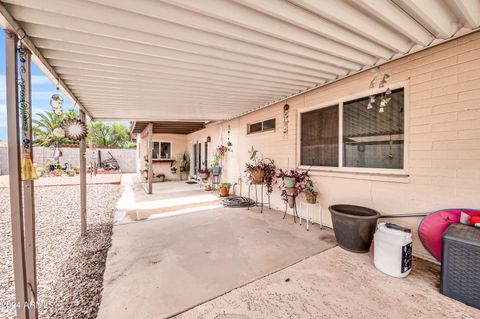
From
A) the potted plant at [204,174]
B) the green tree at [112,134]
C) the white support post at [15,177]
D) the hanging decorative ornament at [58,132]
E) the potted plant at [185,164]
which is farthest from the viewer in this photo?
the green tree at [112,134]

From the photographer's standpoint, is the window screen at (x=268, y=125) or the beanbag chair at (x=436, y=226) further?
the window screen at (x=268, y=125)

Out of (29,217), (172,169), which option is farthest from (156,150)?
(29,217)

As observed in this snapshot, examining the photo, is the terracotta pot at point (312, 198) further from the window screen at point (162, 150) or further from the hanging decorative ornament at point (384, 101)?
the window screen at point (162, 150)

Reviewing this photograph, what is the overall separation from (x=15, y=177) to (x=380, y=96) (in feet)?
13.9

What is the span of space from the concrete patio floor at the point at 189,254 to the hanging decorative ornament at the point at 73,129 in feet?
5.69

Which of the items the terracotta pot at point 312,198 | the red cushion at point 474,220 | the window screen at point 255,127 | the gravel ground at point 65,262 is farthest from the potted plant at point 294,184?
the gravel ground at point 65,262

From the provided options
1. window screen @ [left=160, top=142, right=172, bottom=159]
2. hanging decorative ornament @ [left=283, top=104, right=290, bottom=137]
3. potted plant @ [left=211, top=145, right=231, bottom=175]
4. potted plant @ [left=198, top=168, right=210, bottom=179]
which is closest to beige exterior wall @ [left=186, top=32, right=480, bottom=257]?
hanging decorative ornament @ [left=283, top=104, right=290, bottom=137]

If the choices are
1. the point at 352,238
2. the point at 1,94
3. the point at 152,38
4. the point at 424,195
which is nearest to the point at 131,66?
the point at 152,38

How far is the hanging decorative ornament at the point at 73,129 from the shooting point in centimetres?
294

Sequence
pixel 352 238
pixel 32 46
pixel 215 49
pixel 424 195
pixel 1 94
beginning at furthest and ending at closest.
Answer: pixel 352 238, pixel 424 195, pixel 215 49, pixel 32 46, pixel 1 94

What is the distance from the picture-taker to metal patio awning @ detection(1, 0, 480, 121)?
5.57 ft

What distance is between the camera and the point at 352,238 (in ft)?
8.99

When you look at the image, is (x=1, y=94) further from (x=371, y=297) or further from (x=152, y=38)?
(x=371, y=297)

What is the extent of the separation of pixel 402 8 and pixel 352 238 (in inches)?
104
